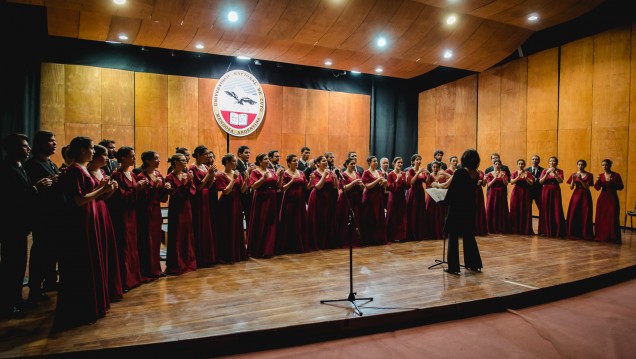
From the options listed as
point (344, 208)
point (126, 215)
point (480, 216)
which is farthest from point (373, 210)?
point (126, 215)

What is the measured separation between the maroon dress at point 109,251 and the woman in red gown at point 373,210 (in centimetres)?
380

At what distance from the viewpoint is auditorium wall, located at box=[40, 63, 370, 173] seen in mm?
7719

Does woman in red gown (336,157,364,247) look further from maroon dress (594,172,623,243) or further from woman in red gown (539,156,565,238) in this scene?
maroon dress (594,172,623,243)

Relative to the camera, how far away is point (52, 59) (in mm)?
7645

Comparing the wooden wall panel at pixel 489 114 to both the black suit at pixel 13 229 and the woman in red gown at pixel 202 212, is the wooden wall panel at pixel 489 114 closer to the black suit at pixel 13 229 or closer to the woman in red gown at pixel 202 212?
the woman in red gown at pixel 202 212

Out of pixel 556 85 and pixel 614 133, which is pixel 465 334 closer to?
pixel 614 133

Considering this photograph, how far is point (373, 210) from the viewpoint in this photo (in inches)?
252

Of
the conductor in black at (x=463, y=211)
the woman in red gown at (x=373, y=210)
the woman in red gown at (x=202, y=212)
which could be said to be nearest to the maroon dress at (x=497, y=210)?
the woman in red gown at (x=373, y=210)

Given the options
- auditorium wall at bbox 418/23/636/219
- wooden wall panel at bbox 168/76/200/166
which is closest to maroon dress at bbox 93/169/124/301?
wooden wall panel at bbox 168/76/200/166

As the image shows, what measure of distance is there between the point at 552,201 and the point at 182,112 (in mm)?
7966

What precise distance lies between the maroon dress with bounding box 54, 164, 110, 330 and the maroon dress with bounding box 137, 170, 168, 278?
3.50 feet

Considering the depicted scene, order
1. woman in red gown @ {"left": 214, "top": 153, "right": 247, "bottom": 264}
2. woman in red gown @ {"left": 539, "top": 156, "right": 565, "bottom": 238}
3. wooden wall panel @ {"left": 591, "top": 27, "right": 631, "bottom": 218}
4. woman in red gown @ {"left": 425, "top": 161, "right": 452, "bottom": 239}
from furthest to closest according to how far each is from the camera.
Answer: wooden wall panel @ {"left": 591, "top": 27, "right": 631, "bottom": 218}
woman in red gown @ {"left": 539, "top": 156, "right": 565, "bottom": 238}
woman in red gown @ {"left": 425, "top": 161, "right": 452, "bottom": 239}
woman in red gown @ {"left": 214, "top": 153, "right": 247, "bottom": 264}

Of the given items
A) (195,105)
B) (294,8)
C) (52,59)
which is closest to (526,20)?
(294,8)

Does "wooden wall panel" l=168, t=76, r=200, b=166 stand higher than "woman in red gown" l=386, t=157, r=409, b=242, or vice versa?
"wooden wall panel" l=168, t=76, r=200, b=166
